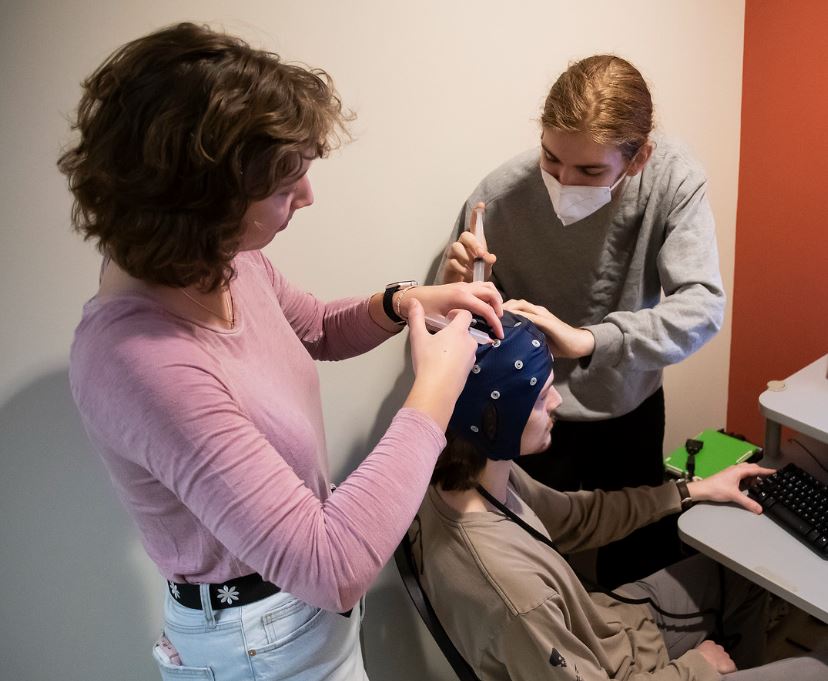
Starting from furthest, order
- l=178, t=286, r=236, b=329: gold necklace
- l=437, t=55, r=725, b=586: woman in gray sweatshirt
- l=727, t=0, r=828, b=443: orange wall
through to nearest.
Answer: l=727, t=0, r=828, b=443: orange wall < l=437, t=55, r=725, b=586: woman in gray sweatshirt < l=178, t=286, r=236, b=329: gold necklace

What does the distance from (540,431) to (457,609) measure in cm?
35

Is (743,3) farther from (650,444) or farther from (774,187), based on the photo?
(650,444)

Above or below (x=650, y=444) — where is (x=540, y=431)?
above

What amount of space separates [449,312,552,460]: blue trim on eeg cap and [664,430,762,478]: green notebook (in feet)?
3.69

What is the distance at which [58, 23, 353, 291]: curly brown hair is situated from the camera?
684 mm

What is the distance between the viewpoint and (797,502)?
140 cm

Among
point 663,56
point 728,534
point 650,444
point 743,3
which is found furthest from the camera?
point 743,3

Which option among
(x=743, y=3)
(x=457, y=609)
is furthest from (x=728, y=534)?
(x=743, y=3)

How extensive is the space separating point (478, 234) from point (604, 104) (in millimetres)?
345

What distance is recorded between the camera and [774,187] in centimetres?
221

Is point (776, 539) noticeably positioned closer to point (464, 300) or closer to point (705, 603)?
point (705, 603)

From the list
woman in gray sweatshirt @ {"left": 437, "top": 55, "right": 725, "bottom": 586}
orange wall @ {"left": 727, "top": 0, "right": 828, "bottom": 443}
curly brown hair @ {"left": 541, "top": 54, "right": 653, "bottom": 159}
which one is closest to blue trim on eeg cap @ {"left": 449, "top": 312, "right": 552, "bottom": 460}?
woman in gray sweatshirt @ {"left": 437, "top": 55, "right": 725, "bottom": 586}

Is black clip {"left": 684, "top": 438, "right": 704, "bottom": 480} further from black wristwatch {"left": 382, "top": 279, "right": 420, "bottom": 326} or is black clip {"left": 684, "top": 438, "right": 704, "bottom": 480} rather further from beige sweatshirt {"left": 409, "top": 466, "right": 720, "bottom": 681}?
black wristwatch {"left": 382, "top": 279, "right": 420, "bottom": 326}

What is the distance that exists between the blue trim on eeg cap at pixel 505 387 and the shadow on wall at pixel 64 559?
0.68 metres
